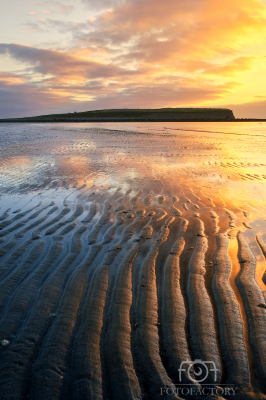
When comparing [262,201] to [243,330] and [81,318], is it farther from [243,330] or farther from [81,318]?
[81,318]

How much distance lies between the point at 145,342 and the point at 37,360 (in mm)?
893

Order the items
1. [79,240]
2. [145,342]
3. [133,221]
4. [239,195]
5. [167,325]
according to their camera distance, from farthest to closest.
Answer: [239,195] < [133,221] < [79,240] < [167,325] < [145,342]

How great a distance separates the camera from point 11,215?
5.28m

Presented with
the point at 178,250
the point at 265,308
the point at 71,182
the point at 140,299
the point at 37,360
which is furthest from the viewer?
the point at 71,182

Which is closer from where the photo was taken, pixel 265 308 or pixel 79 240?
pixel 265 308

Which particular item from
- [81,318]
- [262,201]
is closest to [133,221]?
[81,318]

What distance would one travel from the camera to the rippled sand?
1.93 meters

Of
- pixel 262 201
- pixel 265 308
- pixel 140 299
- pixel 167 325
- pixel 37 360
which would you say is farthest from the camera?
pixel 262 201

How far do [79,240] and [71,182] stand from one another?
4.21 meters

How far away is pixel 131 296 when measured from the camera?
2.87 meters

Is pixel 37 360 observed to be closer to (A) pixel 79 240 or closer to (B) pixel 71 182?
(A) pixel 79 240

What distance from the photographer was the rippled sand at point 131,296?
1929mm

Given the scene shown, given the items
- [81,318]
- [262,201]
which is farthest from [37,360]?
[262,201]

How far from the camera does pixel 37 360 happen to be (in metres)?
2.06
